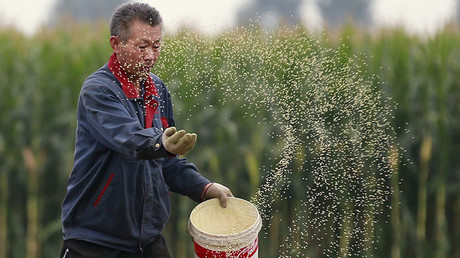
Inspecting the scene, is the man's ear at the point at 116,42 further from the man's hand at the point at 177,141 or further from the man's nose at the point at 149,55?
the man's hand at the point at 177,141

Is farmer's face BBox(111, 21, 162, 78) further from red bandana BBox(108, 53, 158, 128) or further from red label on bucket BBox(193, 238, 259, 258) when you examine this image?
red label on bucket BBox(193, 238, 259, 258)

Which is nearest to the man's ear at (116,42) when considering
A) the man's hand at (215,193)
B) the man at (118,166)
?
the man at (118,166)

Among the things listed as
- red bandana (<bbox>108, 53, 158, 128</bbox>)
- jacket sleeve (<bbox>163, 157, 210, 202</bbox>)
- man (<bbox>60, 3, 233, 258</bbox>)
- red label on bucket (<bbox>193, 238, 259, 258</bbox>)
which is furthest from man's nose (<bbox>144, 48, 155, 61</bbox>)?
red label on bucket (<bbox>193, 238, 259, 258</bbox>)

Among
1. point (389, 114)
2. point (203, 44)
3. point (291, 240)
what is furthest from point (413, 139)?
point (203, 44)

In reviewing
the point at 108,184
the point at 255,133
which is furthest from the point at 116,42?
the point at 255,133

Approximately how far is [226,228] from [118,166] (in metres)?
0.62

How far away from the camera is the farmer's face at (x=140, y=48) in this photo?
7.48 feet

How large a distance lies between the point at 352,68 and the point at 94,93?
2463mm

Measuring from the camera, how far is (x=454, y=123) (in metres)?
4.29

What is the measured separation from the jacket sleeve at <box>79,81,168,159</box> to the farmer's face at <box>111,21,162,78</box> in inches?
5.7

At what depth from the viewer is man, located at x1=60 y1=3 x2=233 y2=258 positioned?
2.26 meters

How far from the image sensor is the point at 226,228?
266cm

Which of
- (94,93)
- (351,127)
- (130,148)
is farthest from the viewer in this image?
(351,127)

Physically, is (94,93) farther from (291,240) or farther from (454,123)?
(454,123)
